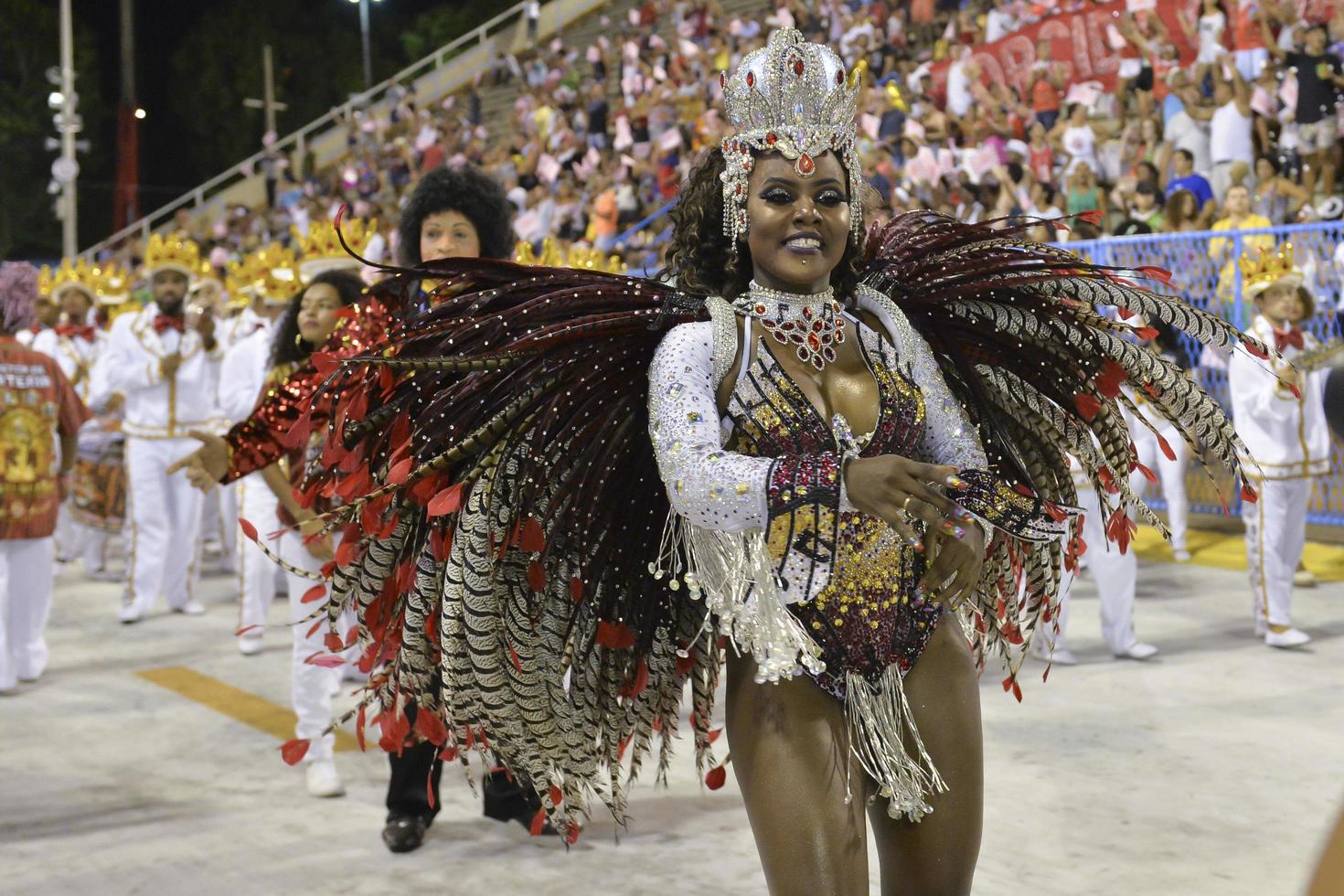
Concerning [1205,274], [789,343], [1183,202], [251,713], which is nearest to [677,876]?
[789,343]

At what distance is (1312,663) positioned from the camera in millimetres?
6332

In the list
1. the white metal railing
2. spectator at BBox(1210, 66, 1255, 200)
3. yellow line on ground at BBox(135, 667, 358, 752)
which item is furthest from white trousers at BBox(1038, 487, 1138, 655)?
the white metal railing

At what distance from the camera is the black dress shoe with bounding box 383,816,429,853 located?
4.39 m

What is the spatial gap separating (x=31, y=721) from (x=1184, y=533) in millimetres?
6462

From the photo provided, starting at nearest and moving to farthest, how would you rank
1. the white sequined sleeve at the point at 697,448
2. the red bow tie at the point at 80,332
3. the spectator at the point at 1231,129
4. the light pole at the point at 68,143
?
1. the white sequined sleeve at the point at 697,448
2. the spectator at the point at 1231,129
3. the red bow tie at the point at 80,332
4. the light pole at the point at 68,143

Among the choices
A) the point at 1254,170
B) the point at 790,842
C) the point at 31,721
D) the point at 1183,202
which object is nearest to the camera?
the point at 790,842

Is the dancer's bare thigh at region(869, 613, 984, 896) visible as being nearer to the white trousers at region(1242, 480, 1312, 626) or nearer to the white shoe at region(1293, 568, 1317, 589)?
the white trousers at region(1242, 480, 1312, 626)

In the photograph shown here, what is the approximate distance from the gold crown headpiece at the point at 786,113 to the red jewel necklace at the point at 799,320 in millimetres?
A: 134

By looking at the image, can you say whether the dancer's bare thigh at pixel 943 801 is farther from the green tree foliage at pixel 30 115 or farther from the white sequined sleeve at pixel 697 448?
the green tree foliage at pixel 30 115

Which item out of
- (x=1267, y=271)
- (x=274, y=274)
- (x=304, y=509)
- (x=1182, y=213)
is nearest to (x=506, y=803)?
(x=304, y=509)

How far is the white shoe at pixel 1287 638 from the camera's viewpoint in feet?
21.7

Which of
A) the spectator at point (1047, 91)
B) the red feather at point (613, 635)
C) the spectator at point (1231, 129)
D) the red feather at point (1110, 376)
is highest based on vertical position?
the spectator at point (1047, 91)

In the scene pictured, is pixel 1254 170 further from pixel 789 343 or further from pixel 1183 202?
pixel 789 343

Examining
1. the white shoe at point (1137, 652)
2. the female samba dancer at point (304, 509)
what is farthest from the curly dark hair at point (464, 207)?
the white shoe at point (1137, 652)
